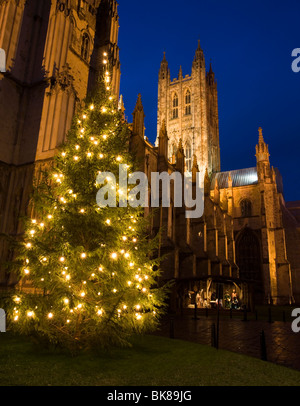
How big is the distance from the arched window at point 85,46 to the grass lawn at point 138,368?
17.6 m

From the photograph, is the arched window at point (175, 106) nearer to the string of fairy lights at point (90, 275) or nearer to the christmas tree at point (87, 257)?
the christmas tree at point (87, 257)

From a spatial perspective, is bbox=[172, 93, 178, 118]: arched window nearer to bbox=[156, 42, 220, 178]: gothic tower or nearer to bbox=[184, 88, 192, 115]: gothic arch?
bbox=[156, 42, 220, 178]: gothic tower

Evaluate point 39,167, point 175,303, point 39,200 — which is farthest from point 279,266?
point 39,200

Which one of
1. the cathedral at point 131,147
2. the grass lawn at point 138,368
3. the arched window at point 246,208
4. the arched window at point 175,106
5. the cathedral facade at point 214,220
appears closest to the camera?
the grass lawn at point 138,368

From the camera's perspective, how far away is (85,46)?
1895 centimetres

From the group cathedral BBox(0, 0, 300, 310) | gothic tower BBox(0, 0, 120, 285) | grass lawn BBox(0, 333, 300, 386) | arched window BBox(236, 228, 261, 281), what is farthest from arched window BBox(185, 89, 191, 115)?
grass lawn BBox(0, 333, 300, 386)

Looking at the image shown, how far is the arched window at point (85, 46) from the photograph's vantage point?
1869 centimetres

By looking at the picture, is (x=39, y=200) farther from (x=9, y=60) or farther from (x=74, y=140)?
(x=9, y=60)

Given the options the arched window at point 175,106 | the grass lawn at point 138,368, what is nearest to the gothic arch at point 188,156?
the arched window at point 175,106

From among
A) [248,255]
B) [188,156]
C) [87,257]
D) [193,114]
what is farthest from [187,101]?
[87,257]

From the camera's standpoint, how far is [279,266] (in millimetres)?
35406

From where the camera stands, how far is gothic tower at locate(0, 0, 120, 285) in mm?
13602

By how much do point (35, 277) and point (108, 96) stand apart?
616 cm

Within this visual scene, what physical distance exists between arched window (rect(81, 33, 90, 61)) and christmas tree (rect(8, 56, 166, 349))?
38.6ft
